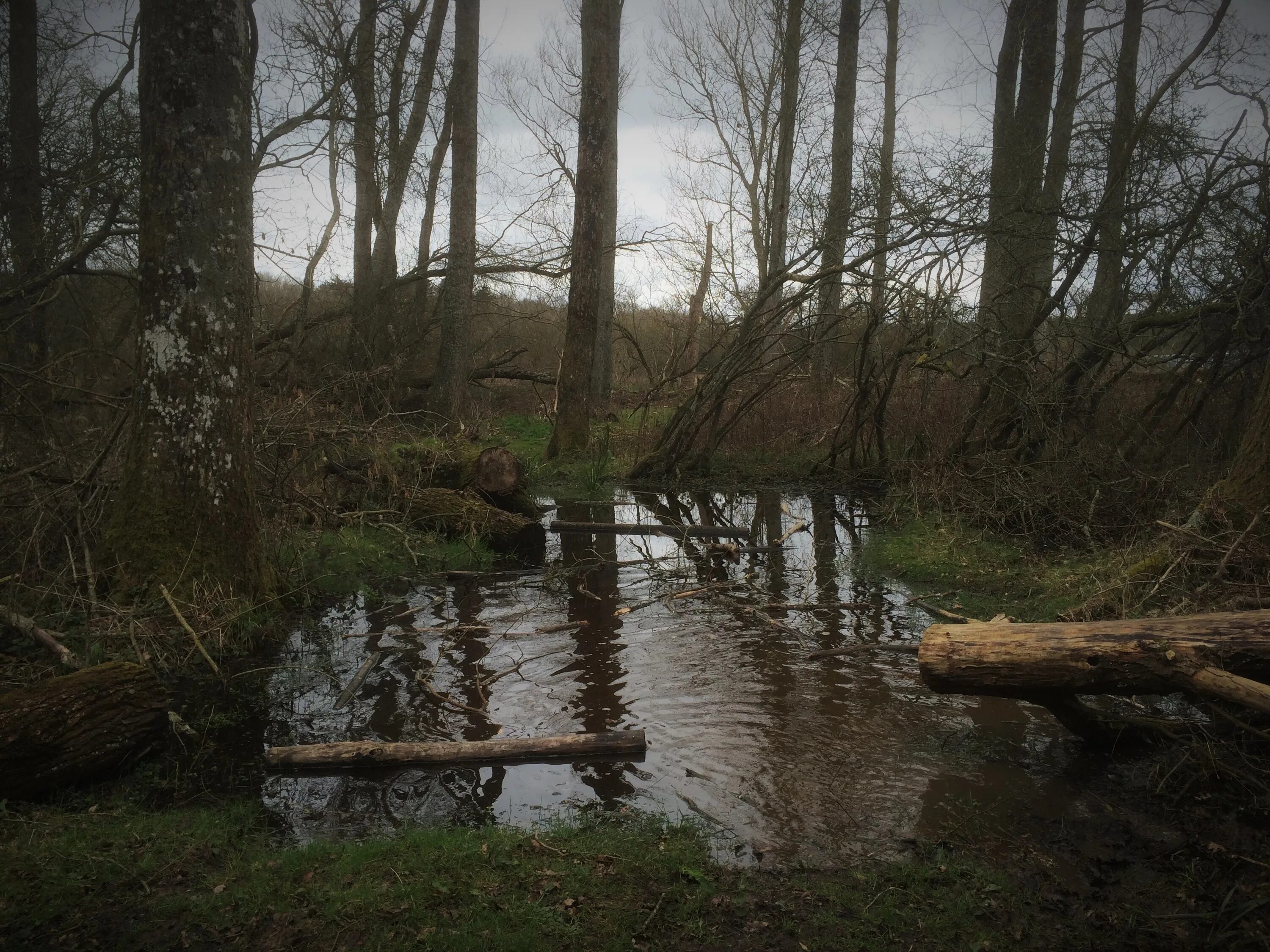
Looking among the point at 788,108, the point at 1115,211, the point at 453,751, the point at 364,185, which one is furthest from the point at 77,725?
the point at 788,108

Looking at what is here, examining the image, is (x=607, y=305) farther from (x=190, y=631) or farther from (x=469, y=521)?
(x=190, y=631)

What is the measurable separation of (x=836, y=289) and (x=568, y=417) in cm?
487

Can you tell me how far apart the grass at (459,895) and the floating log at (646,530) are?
6.15m

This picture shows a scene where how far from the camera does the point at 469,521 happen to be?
373 inches

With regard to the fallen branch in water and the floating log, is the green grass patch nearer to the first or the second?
the floating log

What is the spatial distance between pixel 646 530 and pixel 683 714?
16.0ft

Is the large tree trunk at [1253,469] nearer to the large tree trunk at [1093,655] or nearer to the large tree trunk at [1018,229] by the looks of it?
the large tree trunk at [1093,655]

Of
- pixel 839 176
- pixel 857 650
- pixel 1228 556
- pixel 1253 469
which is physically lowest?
pixel 857 650

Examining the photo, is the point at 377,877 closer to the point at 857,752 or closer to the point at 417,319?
the point at 857,752

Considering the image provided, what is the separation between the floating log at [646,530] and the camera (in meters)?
9.67

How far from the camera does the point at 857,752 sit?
449 centimetres

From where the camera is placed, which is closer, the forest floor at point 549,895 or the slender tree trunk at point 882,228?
the forest floor at point 549,895

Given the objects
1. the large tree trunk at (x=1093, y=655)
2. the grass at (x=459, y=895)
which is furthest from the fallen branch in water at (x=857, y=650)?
the grass at (x=459, y=895)

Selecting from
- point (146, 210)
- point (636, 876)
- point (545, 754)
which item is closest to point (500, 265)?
point (146, 210)
